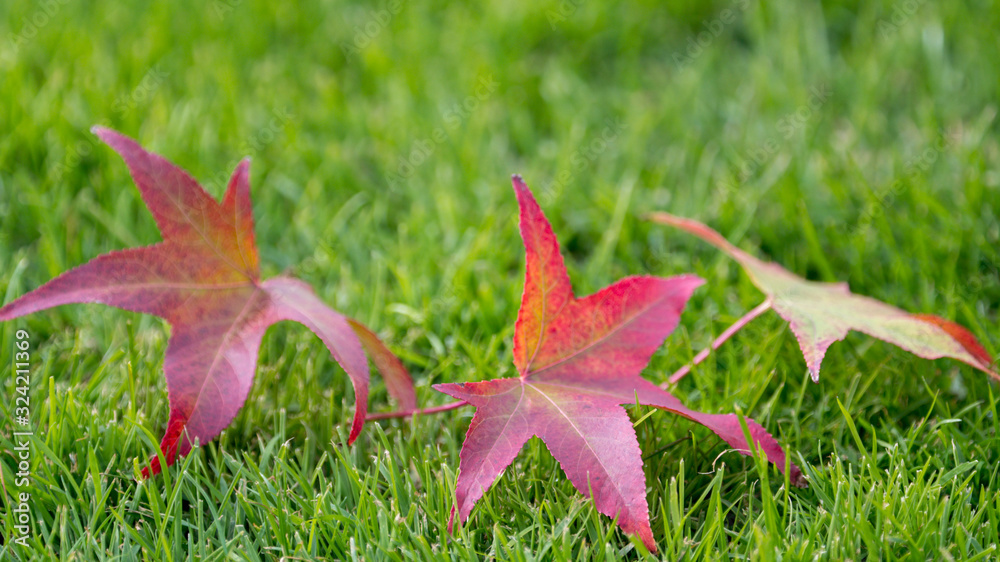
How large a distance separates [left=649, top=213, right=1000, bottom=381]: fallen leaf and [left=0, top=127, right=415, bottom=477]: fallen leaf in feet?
2.40

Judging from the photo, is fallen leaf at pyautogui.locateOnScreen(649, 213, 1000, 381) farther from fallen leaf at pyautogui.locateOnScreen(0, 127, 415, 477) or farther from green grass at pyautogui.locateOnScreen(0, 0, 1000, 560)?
fallen leaf at pyautogui.locateOnScreen(0, 127, 415, 477)

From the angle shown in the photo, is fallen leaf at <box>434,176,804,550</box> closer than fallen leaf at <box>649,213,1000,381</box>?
Yes

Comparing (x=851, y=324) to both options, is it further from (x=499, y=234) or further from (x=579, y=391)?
(x=499, y=234)

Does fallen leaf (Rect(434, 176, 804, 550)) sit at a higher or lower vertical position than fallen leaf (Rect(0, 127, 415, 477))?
lower

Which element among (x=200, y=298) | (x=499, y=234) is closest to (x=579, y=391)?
(x=200, y=298)

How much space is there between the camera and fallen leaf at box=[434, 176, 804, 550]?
1.20 m

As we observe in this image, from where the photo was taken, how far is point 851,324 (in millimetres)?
Answer: 1465

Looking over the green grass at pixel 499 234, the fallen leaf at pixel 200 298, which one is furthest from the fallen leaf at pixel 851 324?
the fallen leaf at pixel 200 298

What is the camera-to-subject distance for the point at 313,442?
5.13 ft

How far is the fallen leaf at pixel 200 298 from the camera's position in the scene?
1.29 m

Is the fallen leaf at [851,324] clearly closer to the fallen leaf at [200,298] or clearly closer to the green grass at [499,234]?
the green grass at [499,234]

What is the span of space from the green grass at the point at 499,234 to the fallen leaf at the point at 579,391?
104 mm

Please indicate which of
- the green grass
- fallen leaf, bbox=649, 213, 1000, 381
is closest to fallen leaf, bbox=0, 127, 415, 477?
the green grass

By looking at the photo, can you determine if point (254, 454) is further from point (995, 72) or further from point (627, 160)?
point (995, 72)
